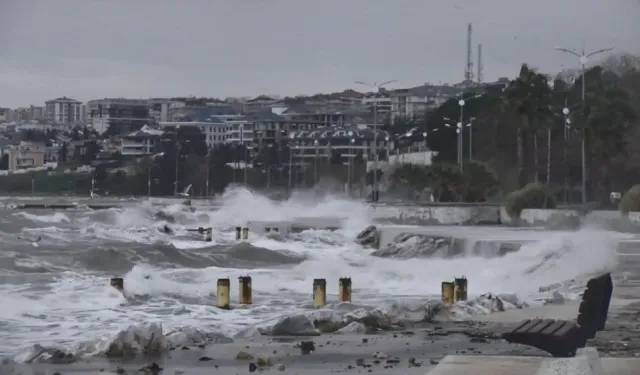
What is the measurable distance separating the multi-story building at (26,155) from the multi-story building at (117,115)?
50.6 ft

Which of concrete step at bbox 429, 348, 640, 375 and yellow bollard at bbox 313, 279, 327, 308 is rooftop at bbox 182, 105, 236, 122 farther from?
concrete step at bbox 429, 348, 640, 375

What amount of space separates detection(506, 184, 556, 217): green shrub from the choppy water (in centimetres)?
763

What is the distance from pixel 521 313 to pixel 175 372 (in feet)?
22.1

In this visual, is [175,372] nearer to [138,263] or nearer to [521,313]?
[521,313]

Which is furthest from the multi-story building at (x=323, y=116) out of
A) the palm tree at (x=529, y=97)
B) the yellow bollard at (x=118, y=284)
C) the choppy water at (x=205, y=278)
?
the yellow bollard at (x=118, y=284)

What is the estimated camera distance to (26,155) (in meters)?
119

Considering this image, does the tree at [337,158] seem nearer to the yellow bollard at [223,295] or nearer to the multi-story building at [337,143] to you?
the multi-story building at [337,143]

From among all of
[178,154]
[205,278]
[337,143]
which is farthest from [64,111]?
[205,278]

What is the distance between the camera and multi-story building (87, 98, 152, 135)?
141m

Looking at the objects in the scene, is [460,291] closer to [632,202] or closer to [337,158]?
[632,202]

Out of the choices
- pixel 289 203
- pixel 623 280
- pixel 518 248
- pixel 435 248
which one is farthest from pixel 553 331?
pixel 289 203

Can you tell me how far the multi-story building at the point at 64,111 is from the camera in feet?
463

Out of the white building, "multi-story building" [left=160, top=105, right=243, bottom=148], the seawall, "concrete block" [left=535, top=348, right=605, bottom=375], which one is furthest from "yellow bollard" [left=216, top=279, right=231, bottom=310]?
the white building

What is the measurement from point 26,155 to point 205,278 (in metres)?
96.0
